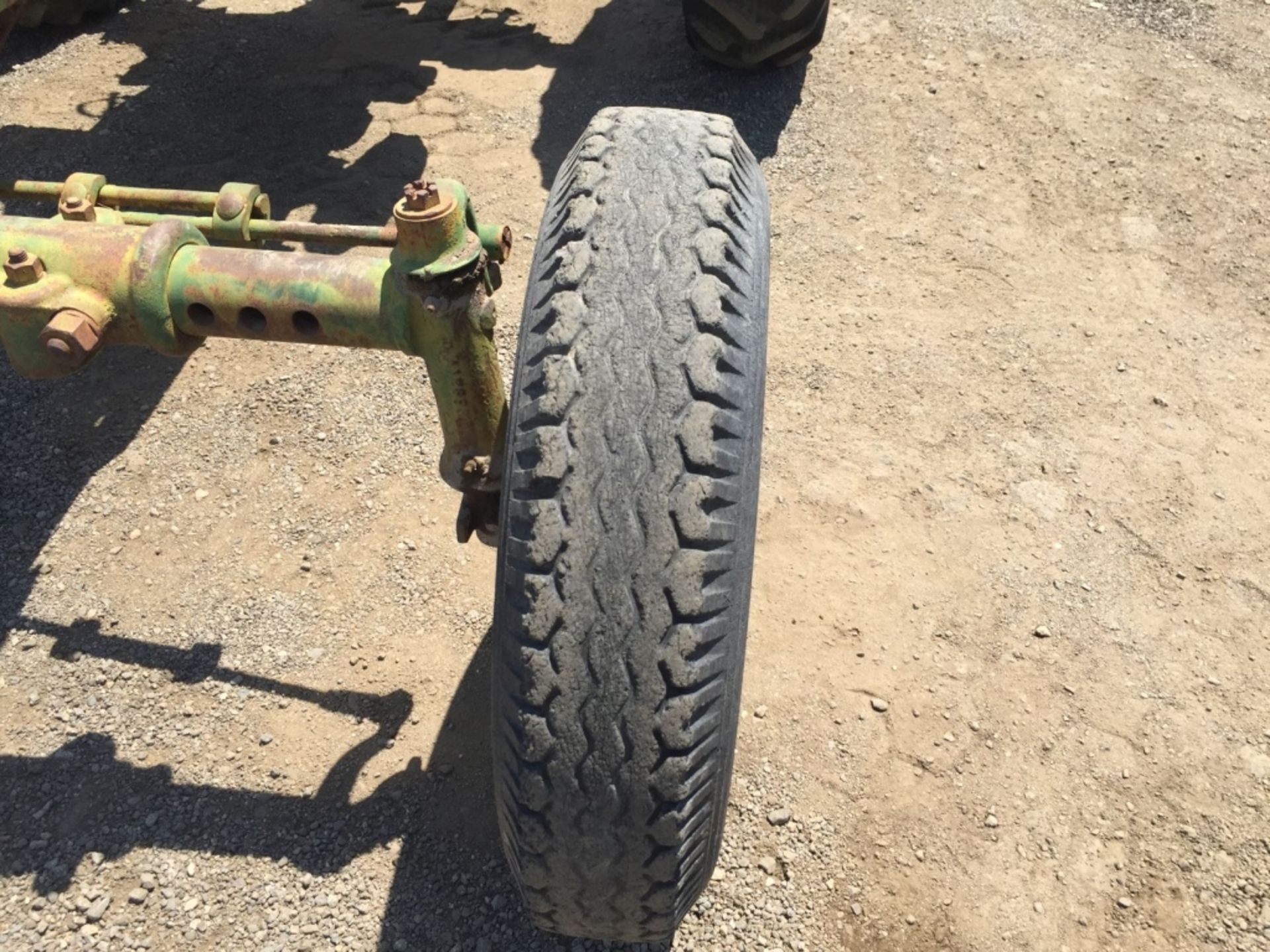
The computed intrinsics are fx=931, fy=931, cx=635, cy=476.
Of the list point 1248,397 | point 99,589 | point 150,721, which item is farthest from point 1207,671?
point 99,589

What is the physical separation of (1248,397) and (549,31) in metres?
4.37

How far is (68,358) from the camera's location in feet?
5.84

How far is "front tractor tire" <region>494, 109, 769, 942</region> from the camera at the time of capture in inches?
58.4

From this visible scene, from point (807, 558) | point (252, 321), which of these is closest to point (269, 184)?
point (252, 321)

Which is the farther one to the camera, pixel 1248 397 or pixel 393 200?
pixel 393 200

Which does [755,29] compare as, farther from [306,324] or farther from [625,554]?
[625,554]

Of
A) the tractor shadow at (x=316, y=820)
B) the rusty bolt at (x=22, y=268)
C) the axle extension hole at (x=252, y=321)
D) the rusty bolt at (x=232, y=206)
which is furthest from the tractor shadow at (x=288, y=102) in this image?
the axle extension hole at (x=252, y=321)

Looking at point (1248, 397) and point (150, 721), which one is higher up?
point (1248, 397)

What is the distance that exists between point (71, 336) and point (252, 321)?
316mm

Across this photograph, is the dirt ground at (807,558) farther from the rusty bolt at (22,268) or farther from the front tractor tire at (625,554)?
the rusty bolt at (22,268)

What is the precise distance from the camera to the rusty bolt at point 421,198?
1.69 m

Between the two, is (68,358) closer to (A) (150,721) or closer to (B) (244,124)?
(A) (150,721)

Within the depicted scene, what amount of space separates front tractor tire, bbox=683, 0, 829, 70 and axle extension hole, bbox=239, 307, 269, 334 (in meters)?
3.83

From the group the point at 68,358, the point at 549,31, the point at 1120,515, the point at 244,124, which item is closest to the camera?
the point at 68,358
